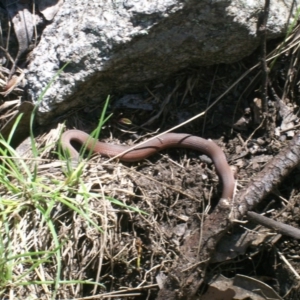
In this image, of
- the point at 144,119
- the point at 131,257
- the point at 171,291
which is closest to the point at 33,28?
the point at 144,119

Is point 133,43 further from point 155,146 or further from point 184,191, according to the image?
point 184,191

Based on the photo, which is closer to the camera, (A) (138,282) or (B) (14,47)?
(A) (138,282)

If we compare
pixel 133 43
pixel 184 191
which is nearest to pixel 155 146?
pixel 184 191

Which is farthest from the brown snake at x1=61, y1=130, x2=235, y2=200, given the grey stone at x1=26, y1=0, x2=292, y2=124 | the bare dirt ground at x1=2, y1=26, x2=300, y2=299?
the grey stone at x1=26, y1=0, x2=292, y2=124

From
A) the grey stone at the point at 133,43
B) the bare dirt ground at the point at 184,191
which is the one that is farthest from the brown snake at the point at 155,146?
the grey stone at the point at 133,43

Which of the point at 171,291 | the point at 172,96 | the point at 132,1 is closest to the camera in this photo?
the point at 171,291

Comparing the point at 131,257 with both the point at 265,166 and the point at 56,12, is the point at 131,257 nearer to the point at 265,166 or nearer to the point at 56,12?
the point at 265,166

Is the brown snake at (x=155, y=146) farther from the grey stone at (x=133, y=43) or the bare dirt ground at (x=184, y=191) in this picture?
the grey stone at (x=133, y=43)

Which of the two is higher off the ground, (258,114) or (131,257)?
(258,114)
